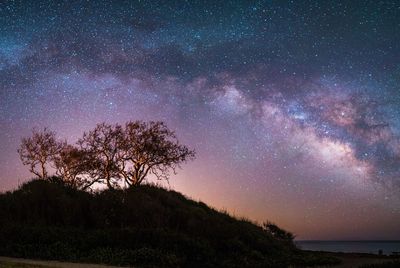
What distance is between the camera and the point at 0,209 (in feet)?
93.6

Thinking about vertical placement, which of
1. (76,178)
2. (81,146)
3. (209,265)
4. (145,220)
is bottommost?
(209,265)

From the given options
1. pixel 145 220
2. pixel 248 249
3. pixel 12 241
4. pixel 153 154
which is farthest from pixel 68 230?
pixel 153 154

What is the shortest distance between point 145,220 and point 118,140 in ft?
81.3

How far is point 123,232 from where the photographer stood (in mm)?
24734

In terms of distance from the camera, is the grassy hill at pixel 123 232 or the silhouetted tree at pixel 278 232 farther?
the silhouetted tree at pixel 278 232

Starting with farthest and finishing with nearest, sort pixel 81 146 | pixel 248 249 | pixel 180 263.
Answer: pixel 81 146, pixel 248 249, pixel 180 263

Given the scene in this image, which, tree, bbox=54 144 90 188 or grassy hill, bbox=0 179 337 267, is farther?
tree, bbox=54 144 90 188

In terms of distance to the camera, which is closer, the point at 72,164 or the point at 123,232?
the point at 123,232

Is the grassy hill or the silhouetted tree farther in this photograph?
the silhouetted tree

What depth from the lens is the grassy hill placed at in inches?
860

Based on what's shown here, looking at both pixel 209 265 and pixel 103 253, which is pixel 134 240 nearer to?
pixel 103 253

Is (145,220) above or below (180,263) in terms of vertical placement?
above

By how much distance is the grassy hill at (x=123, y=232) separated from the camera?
21844mm

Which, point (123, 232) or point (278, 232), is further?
point (278, 232)
